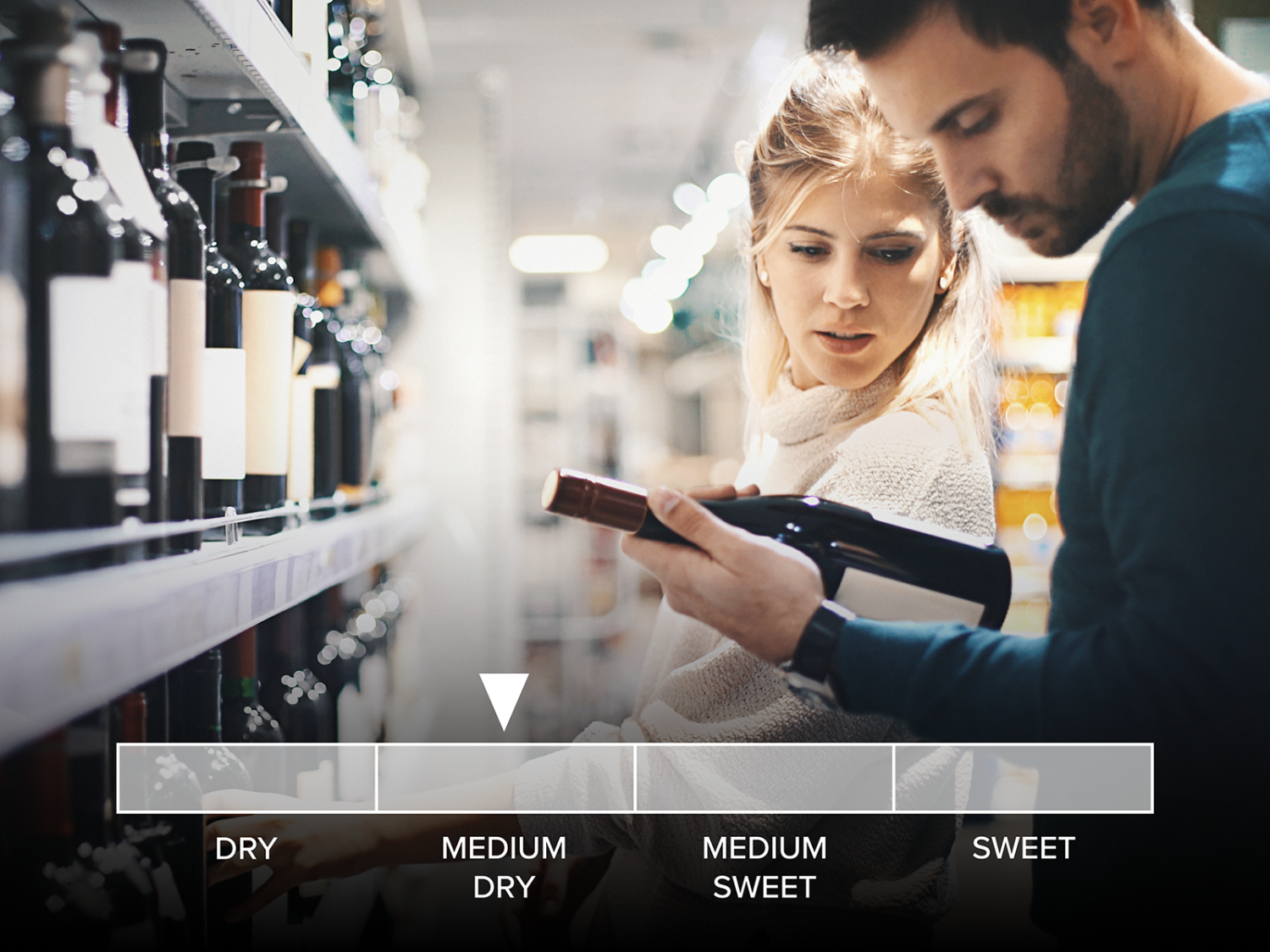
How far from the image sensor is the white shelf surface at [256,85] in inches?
23.5

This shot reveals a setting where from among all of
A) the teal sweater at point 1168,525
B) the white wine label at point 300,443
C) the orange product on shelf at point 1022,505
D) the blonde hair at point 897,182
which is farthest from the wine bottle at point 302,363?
the orange product on shelf at point 1022,505

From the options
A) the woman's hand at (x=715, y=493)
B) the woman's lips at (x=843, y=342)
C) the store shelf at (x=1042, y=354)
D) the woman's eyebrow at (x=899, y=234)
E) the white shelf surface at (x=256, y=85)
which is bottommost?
the woman's hand at (x=715, y=493)

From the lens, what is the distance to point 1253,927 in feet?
2.07

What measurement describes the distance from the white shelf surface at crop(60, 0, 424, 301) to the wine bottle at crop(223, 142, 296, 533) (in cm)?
5

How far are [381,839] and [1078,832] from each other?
61 centimetres

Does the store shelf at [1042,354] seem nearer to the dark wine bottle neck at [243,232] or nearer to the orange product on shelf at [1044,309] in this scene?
the orange product on shelf at [1044,309]

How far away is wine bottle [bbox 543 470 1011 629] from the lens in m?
0.66

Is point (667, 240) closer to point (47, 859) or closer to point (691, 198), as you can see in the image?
point (691, 198)

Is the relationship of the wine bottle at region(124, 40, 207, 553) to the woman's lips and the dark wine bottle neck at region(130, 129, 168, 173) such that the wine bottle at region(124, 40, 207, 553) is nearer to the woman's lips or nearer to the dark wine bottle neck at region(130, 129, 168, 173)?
the dark wine bottle neck at region(130, 129, 168, 173)

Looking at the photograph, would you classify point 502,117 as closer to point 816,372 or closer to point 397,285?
point 397,285

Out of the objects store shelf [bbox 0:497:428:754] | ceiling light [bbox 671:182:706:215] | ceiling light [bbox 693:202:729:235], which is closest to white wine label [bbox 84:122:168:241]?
store shelf [bbox 0:497:428:754]

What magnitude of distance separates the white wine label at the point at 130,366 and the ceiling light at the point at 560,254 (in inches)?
233

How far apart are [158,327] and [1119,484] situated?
63 centimetres

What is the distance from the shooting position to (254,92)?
75cm
